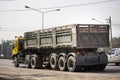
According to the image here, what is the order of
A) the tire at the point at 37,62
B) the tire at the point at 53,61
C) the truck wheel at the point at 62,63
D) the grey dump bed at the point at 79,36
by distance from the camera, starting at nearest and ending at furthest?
the grey dump bed at the point at 79,36 < the truck wheel at the point at 62,63 < the tire at the point at 53,61 < the tire at the point at 37,62

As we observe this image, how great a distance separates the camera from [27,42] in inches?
1120

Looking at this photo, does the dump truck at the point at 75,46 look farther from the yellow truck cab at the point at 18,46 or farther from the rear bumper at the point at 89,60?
the yellow truck cab at the point at 18,46

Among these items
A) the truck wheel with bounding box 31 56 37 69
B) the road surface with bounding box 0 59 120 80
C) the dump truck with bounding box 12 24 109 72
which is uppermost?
the dump truck with bounding box 12 24 109 72

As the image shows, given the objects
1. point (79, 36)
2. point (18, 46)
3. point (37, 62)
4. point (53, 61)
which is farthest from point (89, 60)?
point (18, 46)

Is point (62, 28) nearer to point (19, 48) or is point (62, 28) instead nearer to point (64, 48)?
point (64, 48)

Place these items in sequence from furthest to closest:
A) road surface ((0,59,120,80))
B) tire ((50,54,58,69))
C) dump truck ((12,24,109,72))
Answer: tire ((50,54,58,69)) < dump truck ((12,24,109,72)) < road surface ((0,59,120,80))

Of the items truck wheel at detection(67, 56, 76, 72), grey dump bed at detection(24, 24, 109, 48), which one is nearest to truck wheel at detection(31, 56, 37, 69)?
grey dump bed at detection(24, 24, 109, 48)

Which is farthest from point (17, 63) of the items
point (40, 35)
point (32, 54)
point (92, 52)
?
point (92, 52)

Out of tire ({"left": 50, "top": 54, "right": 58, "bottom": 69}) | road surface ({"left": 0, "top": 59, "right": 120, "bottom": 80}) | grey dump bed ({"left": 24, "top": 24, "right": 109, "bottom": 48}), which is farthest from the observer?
tire ({"left": 50, "top": 54, "right": 58, "bottom": 69})

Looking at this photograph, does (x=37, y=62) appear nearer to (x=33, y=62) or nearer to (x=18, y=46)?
(x=33, y=62)

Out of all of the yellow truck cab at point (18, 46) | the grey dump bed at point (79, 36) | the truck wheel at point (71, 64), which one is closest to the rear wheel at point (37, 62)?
the grey dump bed at point (79, 36)

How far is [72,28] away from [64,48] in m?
2.13

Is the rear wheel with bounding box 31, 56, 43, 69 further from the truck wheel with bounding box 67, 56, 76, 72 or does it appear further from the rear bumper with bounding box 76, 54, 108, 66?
the rear bumper with bounding box 76, 54, 108, 66

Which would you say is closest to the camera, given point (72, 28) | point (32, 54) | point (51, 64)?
point (72, 28)
